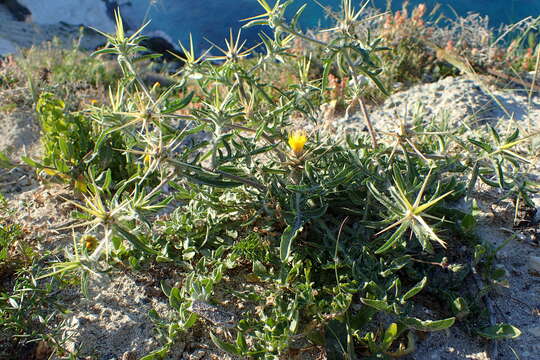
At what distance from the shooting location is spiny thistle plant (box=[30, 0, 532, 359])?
1.72m

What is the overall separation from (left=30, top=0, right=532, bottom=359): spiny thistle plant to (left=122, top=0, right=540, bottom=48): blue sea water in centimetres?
467

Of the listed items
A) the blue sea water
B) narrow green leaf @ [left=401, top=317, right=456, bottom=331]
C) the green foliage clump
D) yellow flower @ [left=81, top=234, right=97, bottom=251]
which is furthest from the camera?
the blue sea water

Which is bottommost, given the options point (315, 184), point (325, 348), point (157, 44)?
point (325, 348)

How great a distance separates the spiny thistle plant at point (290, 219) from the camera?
172cm

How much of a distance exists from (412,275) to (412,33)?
3.37 metres

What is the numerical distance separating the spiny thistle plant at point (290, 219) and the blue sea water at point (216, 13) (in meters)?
4.67

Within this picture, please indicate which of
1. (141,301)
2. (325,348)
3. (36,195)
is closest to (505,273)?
(325,348)

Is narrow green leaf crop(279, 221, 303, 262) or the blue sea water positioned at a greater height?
the blue sea water

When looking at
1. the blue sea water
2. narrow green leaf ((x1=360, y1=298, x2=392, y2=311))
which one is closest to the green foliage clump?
narrow green leaf ((x1=360, y1=298, x2=392, y2=311))

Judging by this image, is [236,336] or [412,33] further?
[412,33]

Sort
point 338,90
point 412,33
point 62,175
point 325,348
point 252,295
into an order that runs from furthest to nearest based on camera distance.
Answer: point 412,33 < point 338,90 < point 62,175 < point 252,295 < point 325,348

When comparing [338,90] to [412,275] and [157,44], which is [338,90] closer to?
[412,275]

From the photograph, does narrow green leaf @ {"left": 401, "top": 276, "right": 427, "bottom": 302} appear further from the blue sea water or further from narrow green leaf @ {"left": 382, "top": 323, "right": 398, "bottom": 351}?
the blue sea water

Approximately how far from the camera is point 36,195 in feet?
9.02
